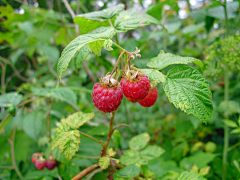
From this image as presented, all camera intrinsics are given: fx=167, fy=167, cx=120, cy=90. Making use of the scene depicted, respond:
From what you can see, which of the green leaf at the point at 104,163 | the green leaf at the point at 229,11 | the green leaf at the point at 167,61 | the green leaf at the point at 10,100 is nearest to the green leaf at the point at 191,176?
the green leaf at the point at 104,163

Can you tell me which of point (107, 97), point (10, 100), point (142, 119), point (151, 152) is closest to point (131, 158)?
point (151, 152)

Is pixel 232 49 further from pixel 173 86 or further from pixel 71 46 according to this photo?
pixel 71 46

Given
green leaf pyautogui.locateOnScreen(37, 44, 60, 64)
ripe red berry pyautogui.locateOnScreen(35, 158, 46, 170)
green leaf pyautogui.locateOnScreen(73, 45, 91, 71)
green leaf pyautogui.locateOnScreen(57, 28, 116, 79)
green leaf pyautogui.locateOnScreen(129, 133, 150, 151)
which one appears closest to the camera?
green leaf pyautogui.locateOnScreen(57, 28, 116, 79)

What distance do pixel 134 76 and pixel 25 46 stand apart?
169 cm

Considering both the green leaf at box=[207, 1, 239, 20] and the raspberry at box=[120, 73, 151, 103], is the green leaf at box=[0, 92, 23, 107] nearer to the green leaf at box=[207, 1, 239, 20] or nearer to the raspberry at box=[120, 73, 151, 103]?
the raspberry at box=[120, 73, 151, 103]

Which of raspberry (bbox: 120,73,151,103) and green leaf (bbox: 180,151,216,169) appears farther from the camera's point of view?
green leaf (bbox: 180,151,216,169)

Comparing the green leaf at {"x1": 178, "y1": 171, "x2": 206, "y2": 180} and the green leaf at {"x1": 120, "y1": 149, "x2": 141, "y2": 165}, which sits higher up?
the green leaf at {"x1": 178, "y1": 171, "x2": 206, "y2": 180}

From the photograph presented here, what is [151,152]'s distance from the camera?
783mm

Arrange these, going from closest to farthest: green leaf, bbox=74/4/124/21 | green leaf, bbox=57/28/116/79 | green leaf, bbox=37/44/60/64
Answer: green leaf, bbox=57/28/116/79 → green leaf, bbox=74/4/124/21 → green leaf, bbox=37/44/60/64

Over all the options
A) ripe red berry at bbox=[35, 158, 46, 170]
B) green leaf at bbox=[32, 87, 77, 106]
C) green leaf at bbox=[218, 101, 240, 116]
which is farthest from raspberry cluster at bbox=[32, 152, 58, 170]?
green leaf at bbox=[218, 101, 240, 116]

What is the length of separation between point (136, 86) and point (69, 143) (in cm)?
29

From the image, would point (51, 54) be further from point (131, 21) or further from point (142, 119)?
point (142, 119)

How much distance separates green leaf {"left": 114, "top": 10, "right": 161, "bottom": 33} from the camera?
0.61 meters

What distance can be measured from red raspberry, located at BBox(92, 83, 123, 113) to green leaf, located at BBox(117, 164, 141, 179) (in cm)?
25
